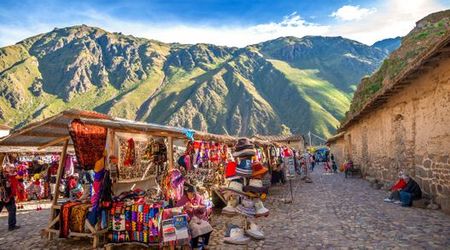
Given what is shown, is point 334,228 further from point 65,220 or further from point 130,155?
point 65,220

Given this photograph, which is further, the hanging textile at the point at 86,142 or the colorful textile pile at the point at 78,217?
the colorful textile pile at the point at 78,217

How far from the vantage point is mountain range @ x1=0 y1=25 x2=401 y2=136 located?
117m

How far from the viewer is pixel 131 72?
535 ft

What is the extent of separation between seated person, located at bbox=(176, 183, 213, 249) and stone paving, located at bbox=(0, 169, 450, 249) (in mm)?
560

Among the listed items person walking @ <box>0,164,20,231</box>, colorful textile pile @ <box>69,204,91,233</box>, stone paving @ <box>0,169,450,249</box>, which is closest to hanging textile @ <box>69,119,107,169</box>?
colorful textile pile @ <box>69,204,91,233</box>

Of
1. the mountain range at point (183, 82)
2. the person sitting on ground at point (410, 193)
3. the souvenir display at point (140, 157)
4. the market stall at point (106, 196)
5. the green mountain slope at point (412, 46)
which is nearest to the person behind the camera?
the market stall at point (106, 196)

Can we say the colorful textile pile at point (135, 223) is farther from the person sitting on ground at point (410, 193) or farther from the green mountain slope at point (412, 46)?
the green mountain slope at point (412, 46)

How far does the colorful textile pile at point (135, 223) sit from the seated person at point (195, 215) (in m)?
0.57

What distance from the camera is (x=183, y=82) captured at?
5866 inches

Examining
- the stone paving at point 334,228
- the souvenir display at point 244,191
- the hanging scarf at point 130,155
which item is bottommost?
the stone paving at point 334,228

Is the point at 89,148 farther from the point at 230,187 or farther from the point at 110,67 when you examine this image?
the point at 110,67

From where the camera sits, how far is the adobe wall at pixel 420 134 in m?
9.24

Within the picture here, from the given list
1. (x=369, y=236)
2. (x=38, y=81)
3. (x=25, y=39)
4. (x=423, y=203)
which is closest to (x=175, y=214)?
(x=369, y=236)

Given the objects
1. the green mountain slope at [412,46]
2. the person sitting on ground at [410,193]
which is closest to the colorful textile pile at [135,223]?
the person sitting on ground at [410,193]
